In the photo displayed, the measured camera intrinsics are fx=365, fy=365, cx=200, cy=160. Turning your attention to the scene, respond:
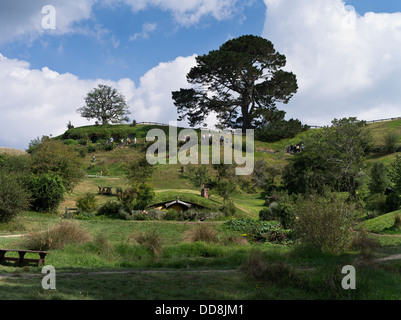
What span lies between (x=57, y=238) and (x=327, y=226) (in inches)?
434

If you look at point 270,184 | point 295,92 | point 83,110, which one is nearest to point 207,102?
point 295,92

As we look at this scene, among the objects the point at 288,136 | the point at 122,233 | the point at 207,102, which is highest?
the point at 207,102

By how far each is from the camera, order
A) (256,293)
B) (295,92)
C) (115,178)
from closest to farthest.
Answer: (256,293) < (115,178) < (295,92)

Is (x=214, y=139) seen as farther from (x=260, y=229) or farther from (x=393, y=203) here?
(x=260, y=229)

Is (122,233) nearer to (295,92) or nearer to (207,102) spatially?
(207,102)

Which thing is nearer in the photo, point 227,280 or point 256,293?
point 256,293

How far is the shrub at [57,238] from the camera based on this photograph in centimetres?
1518

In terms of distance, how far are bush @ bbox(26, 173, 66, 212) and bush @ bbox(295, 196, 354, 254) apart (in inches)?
850

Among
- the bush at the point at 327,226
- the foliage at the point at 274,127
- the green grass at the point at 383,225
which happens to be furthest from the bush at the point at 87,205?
the foliage at the point at 274,127

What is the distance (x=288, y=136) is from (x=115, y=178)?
1460 inches

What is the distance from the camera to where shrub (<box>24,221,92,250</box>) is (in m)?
15.2

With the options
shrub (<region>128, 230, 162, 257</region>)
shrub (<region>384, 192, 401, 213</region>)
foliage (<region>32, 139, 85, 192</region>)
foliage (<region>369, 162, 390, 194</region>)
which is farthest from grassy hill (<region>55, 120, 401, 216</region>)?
shrub (<region>128, 230, 162, 257</region>)

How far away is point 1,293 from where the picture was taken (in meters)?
7.54

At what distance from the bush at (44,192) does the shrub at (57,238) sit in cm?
1361
